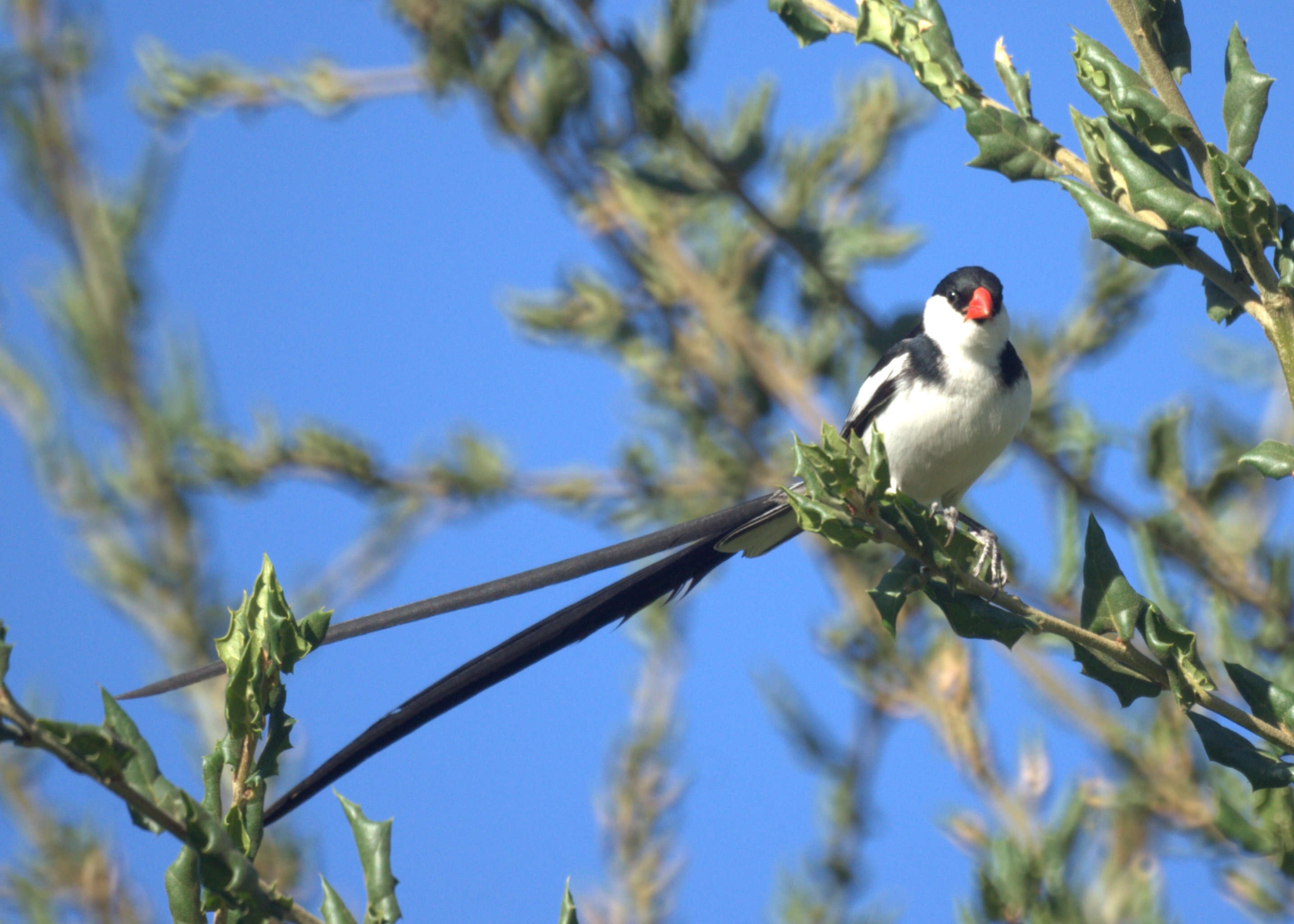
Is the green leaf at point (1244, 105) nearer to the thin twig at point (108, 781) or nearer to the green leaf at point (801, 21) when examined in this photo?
the green leaf at point (801, 21)

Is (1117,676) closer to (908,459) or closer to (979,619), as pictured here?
(979,619)

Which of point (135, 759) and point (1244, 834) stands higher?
point (135, 759)

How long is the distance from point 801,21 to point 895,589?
2.36 feet

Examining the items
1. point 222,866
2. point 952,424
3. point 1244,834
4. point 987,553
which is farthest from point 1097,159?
point 222,866

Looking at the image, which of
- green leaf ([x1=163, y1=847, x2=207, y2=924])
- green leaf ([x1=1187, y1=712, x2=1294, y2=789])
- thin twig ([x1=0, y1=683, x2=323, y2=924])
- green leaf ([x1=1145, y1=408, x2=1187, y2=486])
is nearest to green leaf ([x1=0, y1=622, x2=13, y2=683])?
thin twig ([x1=0, y1=683, x2=323, y2=924])

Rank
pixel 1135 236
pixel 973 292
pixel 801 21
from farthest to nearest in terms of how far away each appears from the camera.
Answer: pixel 973 292 → pixel 801 21 → pixel 1135 236

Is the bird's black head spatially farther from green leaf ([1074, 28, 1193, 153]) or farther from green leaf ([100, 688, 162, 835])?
green leaf ([100, 688, 162, 835])

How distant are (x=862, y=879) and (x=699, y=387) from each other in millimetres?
1099

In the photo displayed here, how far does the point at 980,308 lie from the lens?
7.73 ft

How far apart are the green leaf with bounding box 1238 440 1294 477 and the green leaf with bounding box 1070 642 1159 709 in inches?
9.6

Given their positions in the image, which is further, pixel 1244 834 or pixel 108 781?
pixel 1244 834

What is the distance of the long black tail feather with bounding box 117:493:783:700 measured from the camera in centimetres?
131

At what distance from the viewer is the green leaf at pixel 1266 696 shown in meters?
1.16

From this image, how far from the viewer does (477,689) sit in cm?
155
